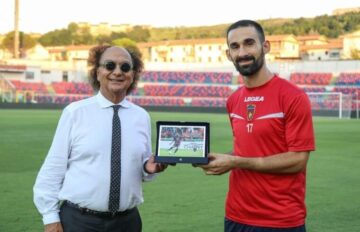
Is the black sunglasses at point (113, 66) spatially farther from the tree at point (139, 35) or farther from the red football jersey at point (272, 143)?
the tree at point (139, 35)

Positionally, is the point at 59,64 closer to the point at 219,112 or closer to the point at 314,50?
the point at 219,112

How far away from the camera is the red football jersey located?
3.56m

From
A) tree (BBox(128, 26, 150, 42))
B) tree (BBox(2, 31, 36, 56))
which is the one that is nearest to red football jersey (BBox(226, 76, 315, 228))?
tree (BBox(2, 31, 36, 56))

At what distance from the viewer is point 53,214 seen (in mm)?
3848

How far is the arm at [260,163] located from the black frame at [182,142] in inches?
4.7

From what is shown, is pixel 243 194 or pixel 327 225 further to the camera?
pixel 327 225

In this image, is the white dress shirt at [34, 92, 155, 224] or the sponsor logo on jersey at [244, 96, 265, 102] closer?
the sponsor logo on jersey at [244, 96, 265, 102]

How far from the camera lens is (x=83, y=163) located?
3.87 m

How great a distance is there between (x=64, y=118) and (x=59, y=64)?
243 ft

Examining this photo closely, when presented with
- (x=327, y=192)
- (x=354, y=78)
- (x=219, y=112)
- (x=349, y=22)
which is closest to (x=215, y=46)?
(x=349, y=22)

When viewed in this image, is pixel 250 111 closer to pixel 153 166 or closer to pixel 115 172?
pixel 153 166

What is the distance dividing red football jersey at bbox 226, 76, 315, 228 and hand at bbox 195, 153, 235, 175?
0.61ft

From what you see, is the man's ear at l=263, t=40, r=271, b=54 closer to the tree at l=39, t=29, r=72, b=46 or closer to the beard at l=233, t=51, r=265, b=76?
the beard at l=233, t=51, r=265, b=76

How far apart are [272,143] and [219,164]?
13.8 inches
